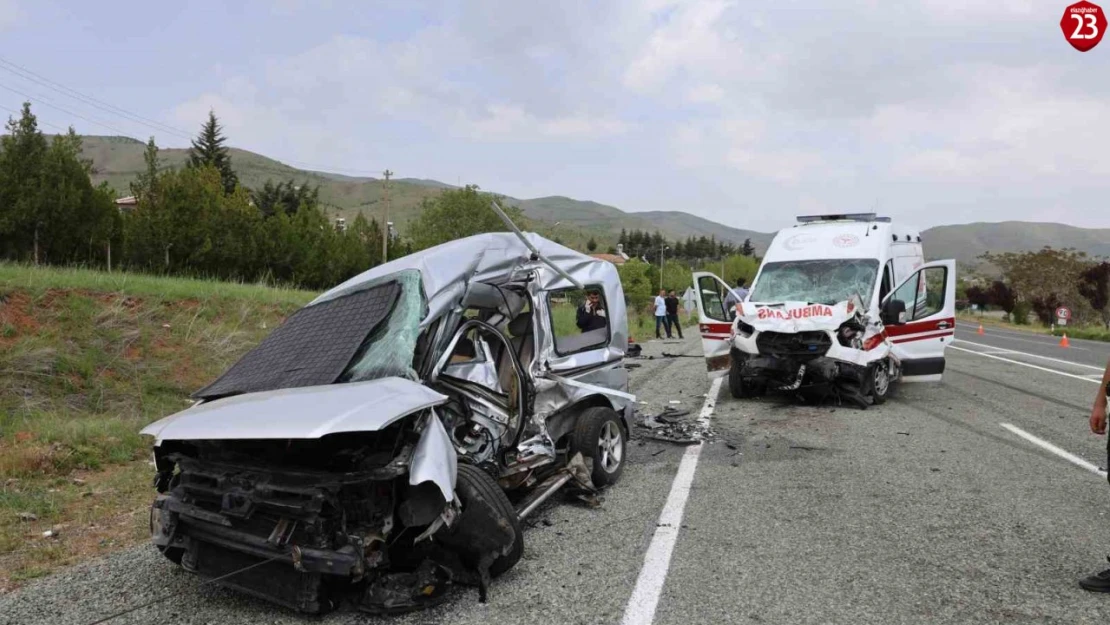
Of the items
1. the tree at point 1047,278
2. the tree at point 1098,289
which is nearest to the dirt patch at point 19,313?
the tree at point 1098,289

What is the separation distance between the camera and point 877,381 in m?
9.96

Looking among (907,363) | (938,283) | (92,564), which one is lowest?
(92,564)

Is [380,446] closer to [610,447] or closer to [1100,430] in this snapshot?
[610,447]

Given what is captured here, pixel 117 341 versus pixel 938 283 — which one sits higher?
pixel 938 283

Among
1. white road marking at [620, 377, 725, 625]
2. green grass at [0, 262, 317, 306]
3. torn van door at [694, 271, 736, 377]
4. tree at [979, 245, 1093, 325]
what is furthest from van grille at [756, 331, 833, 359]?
tree at [979, 245, 1093, 325]

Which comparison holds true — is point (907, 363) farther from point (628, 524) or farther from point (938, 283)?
point (628, 524)

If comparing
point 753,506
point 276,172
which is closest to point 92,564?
point 753,506

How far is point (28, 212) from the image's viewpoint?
56.8ft

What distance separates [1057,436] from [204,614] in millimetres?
8527

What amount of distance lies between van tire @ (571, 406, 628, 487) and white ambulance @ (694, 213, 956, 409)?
418cm

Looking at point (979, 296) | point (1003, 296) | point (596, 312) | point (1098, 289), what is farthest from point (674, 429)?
point (979, 296)

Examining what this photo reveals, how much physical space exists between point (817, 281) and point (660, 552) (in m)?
7.28

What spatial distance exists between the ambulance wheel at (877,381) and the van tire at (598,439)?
5.10m

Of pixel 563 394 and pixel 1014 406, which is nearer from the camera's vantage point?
pixel 563 394
